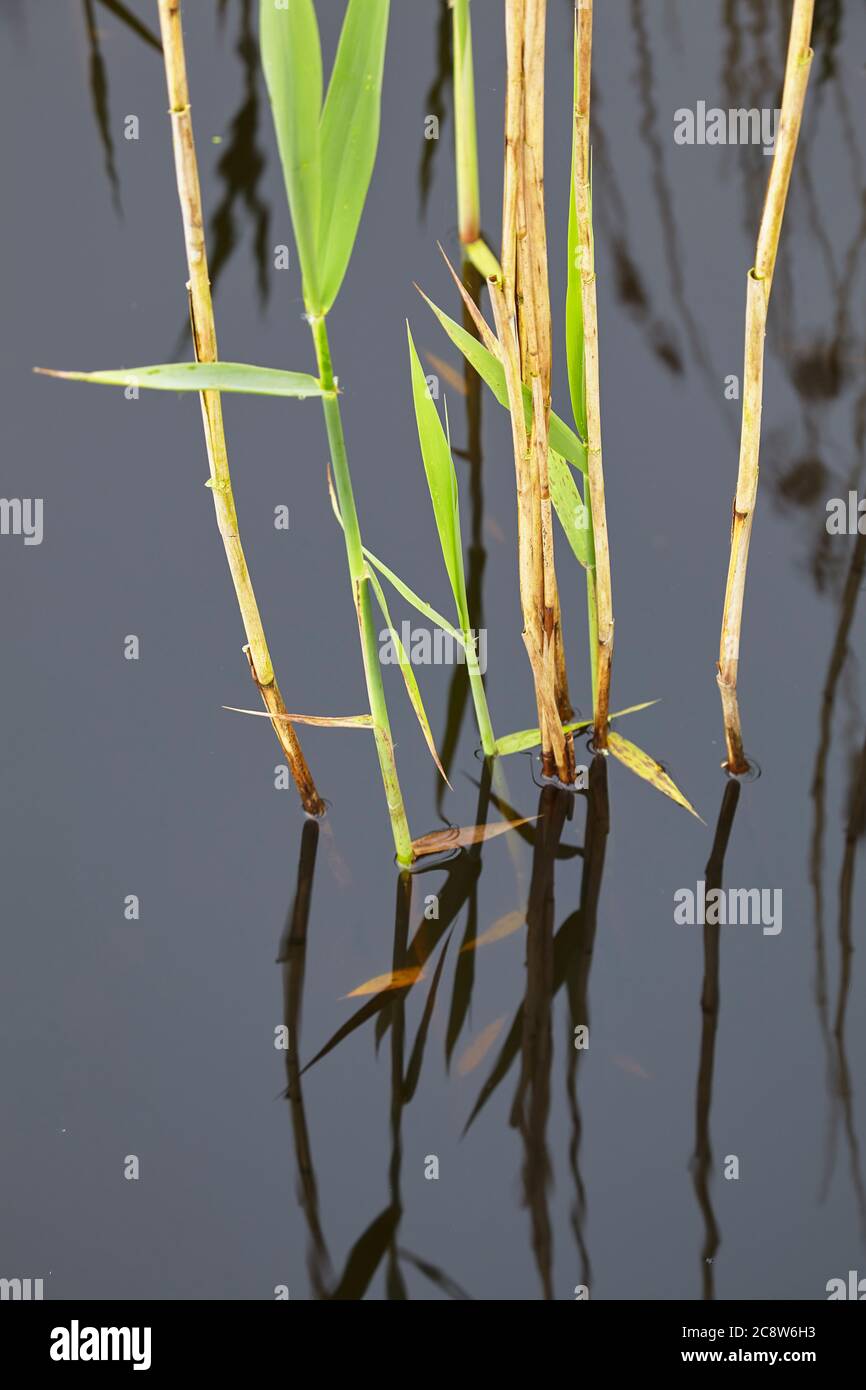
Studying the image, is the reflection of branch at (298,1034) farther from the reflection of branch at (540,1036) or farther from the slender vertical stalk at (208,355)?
the reflection of branch at (540,1036)

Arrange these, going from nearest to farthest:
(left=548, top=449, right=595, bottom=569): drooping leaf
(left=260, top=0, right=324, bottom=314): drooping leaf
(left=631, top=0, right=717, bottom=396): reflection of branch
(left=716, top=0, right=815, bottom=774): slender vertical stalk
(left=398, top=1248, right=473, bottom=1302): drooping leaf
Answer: (left=260, top=0, right=324, bottom=314): drooping leaf
(left=716, top=0, right=815, bottom=774): slender vertical stalk
(left=398, top=1248, right=473, bottom=1302): drooping leaf
(left=548, top=449, right=595, bottom=569): drooping leaf
(left=631, top=0, right=717, bottom=396): reflection of branch

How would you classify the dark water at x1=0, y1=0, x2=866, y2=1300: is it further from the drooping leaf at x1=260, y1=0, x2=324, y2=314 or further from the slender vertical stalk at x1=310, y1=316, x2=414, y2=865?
the drooping leaf at x1=260, y1=0, x2=324, y2=314

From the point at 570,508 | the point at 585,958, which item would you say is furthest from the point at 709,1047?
the point at 570,508

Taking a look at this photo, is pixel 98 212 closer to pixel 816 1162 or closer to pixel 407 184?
pixel 407 184

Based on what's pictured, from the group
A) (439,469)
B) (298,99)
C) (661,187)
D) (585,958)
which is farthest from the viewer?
(661,187)

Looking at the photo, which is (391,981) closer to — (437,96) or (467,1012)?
(467,1012)

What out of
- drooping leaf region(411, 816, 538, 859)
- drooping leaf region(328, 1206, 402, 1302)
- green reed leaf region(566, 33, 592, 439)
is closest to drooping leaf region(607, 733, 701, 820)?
drooping leaf region(411, 816, 538, 859)

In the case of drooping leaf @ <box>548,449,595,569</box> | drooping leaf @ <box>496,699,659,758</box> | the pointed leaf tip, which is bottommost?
the pointed leaf tip
